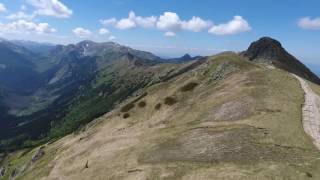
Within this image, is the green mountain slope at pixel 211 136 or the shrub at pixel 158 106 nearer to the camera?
the green mountain slope at pixel 211 136

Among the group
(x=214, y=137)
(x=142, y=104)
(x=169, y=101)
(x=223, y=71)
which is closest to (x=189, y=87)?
(x=169, y=101)

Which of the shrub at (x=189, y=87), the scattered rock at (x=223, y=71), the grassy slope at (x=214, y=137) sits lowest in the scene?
the grassy slope at (x=214, y=137)

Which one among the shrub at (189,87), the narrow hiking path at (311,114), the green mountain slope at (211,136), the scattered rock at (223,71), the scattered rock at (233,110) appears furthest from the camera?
the scattered rock at (223,71)

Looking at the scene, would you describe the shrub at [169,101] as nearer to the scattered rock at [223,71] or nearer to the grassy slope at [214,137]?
the grassy slope at [214,137]

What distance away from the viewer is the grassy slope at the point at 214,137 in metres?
50.8

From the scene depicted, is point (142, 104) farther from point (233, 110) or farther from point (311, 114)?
point (311, 114)

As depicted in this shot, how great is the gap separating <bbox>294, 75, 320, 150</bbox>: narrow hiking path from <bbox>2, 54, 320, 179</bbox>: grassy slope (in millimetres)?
1343

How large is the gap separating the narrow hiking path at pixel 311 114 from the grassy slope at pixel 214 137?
1.34m

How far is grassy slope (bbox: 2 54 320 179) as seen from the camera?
50.8m

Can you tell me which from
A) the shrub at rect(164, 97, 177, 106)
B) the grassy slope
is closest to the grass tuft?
the grassy slope

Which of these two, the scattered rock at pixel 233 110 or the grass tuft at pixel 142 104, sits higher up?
the scattered rock at pixel 233 110

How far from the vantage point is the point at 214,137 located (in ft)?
210

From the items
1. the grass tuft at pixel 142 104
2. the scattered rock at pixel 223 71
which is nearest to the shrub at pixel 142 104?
the grass tuft at pixel 142 104

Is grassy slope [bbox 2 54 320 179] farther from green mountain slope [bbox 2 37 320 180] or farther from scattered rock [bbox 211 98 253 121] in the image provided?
scattered rock [bbox 211 98 253 121]
